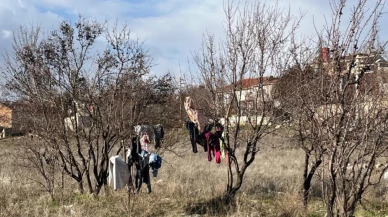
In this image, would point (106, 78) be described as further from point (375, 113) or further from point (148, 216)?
point (375, 113)

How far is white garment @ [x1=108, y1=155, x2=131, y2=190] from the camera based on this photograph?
7227mm

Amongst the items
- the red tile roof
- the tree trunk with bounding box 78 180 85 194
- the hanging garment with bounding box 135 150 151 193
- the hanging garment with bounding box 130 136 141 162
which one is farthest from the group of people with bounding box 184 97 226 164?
the tree trunk with bounding box 78 180 85 194

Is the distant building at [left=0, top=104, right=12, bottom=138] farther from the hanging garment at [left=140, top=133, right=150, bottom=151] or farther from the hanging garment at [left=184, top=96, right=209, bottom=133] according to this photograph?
the hanging garment at [left=184, top=96, right=209, bottom=133]

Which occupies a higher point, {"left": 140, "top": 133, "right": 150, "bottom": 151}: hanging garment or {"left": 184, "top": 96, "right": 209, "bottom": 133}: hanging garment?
{"left": 184, "top": 96, "right": 209, "bottom": 133}: hanging garment

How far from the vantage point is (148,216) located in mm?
7379

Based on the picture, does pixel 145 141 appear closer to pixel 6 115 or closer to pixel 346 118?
pixel 346 118

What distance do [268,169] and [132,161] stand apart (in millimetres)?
7294

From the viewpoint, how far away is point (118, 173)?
23.8 ft

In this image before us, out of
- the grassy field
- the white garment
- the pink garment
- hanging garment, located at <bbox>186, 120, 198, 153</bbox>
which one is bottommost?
the grassy field

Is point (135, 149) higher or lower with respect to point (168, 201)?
higher

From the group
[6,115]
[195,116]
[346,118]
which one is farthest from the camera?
[6,115]

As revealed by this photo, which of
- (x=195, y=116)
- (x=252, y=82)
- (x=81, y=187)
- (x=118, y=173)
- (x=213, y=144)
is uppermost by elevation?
(x=252, y=82)

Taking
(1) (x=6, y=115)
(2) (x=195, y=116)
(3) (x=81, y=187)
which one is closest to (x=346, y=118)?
(2) (x=195, y=116)

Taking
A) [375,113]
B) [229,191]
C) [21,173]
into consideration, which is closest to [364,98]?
[375,113]
